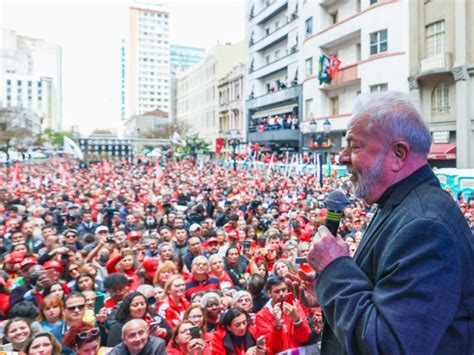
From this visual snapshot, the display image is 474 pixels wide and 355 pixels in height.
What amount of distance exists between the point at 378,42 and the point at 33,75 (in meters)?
150

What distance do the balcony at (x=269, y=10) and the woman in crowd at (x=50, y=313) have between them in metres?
48.3

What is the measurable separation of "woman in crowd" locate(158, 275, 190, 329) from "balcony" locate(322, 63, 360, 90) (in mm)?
29694

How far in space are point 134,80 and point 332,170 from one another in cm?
17080

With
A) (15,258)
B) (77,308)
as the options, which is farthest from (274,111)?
(77,308)

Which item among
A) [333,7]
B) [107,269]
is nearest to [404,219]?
[107,269]

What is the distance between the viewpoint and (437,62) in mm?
26266

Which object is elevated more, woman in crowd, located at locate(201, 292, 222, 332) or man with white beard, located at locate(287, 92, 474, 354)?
man with white beard, located at locate(287, 92, 474, 354)

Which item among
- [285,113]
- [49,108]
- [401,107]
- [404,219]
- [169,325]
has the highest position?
[49,108]

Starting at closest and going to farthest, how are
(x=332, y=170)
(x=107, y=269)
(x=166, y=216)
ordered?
(x=107, y=269) < (x=166, y=216) < (x=332, y=170)

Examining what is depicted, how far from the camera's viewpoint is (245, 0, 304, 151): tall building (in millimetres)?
45469

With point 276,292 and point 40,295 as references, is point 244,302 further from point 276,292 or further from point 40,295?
point 40,295

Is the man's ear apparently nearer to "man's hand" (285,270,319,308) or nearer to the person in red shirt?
"man's hand" (285,270,319,308)

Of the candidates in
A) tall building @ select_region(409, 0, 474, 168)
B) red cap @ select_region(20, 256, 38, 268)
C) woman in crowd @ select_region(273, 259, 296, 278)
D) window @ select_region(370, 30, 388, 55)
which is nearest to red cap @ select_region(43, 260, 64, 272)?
red cap @ select_region(20, 256, 38, 268)

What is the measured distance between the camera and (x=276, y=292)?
5320 mm
